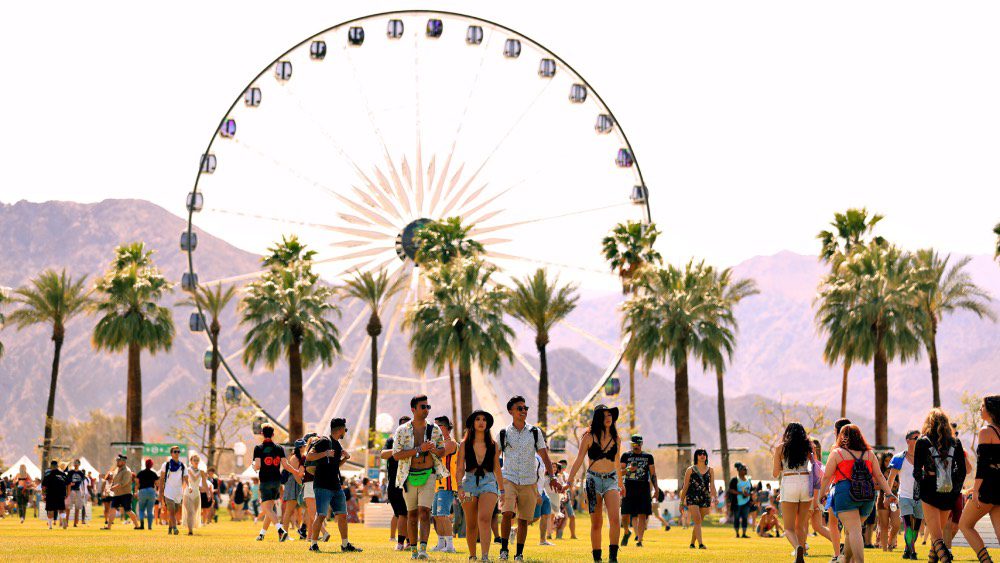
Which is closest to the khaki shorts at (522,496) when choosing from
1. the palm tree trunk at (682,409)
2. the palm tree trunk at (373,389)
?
the palm tree trunk at (682,409)

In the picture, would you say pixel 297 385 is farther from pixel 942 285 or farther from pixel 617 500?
pixel 617 500

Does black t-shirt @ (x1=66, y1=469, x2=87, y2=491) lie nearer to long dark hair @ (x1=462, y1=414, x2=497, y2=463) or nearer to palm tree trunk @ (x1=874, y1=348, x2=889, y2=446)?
long dark hair @ (x1=462, y1=414, x2=497, y2=463)

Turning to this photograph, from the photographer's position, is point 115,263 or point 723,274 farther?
point 115,263

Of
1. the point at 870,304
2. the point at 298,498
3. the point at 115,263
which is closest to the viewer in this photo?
the point at 298,498

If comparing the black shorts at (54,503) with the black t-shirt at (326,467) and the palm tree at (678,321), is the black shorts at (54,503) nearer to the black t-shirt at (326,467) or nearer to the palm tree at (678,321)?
the black t-shirt at (326,467)

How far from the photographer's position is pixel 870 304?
59.4 meters

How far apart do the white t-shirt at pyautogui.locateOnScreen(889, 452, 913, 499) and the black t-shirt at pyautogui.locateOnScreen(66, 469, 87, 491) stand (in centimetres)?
2264

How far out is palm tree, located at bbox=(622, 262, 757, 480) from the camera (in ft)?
200

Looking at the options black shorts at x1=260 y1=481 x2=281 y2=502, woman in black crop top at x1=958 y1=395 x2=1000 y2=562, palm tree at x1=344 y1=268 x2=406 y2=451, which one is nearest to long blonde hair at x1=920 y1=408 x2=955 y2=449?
woman in black crop top at x1=958 y1=395 x2=1000 y2=562

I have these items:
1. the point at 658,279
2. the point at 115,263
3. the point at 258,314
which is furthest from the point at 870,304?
the point at 115,263

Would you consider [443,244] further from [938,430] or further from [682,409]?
[938,430]

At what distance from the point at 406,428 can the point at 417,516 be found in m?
1.27

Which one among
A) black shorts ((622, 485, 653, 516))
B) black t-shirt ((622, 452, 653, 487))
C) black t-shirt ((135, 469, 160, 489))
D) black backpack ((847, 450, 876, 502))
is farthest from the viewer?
black t-shirt ((135, 469, 160, 489))

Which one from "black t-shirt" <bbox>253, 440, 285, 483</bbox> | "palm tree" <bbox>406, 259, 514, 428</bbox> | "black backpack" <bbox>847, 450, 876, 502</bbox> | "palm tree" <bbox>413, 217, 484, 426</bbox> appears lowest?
"black backpack" <bbox>847, 450, 876, 502</bbox>
